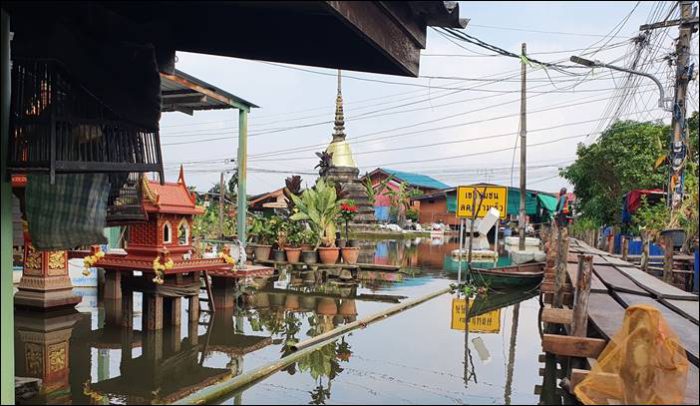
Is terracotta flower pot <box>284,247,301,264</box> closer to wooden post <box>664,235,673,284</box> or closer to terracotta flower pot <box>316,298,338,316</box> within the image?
terracotta flower pot <box>316,298,338,316</box>

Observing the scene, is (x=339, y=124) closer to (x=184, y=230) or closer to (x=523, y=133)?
(x=523, y=133)

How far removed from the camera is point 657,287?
952 cm

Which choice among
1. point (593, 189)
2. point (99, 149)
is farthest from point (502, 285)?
point (593, 189)

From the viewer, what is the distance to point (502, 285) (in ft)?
47.5

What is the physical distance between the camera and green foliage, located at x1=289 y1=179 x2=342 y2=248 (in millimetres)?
16922

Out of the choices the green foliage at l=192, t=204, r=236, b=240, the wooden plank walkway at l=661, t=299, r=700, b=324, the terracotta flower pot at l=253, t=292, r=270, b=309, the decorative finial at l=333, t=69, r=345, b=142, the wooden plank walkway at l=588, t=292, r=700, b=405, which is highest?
the decorative finial at l=333, t=69, r=345, b=142

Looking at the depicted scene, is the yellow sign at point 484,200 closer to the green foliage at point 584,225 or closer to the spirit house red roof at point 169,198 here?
the spirit house red roof at point 169,198

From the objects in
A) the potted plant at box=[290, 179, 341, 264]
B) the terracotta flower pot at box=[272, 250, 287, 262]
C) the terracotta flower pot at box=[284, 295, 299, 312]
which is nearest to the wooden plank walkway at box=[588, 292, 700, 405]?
the terracotta flower pot at box=[284, 295, 299, 312]

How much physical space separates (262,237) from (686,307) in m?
13.3

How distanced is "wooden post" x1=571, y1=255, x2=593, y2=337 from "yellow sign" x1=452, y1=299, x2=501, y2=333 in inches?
148

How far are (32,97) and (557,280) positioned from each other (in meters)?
7.95

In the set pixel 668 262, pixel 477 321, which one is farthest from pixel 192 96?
pixel 668 262

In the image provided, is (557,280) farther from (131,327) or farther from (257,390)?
(131,327)

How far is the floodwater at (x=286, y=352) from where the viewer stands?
633cm
